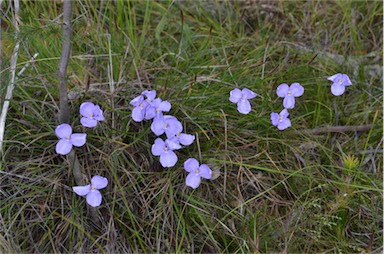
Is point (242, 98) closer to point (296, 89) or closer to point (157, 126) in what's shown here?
point (296, 89)

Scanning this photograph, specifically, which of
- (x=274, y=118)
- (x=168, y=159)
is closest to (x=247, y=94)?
(x=274, y=118)

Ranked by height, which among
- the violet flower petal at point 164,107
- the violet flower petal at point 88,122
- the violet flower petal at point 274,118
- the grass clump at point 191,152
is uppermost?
the violet flower petal at point 164,107

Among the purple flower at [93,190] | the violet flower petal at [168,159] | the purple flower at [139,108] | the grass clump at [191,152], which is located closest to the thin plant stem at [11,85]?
the grass clump at [191,152]

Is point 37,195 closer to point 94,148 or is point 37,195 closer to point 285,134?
point 94,148

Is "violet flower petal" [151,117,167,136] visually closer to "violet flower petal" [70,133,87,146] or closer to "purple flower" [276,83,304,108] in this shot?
"violet flower petal" [70,133,87,146]

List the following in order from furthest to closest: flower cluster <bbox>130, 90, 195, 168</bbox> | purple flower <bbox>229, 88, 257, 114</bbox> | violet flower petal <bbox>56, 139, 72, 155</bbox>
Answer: purple flower <bbox>229, 88, 257, 114</bbox>
flower cluster <bbox>130, 90, 195, 168</bbox>
violet flower petal <bbox>56, 139, 72, 155</bbox>

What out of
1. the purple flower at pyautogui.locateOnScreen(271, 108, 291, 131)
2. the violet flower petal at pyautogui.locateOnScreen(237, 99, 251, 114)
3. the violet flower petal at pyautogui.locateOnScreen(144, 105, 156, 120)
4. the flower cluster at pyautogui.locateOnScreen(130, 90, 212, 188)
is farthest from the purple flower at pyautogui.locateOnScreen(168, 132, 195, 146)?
the purple flower at pyautogui.locateOnScreen(271, 108, 291, 131)

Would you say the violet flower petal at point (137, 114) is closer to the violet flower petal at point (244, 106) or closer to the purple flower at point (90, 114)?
the purple flower at point (90, 114)
